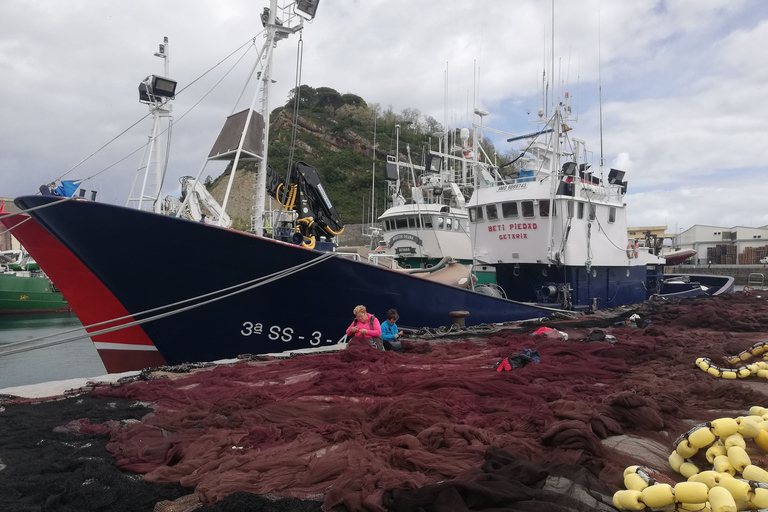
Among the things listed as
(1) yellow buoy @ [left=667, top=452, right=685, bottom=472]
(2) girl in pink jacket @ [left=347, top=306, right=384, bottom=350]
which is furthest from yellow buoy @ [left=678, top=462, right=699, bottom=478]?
(2) girl in pink jacket @ [left=347, top=306, right=384, bottom=350]

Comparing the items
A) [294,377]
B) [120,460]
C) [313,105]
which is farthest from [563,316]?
[313,105]

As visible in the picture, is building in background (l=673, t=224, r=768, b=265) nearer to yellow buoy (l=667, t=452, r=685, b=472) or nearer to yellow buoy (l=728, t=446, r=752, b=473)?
yellow buoy (l=667, t=452, r=685, b=472)

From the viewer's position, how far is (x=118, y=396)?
4387 millimetres

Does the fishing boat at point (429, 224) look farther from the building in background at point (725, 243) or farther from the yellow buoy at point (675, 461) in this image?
the building in background at point (725, 243)

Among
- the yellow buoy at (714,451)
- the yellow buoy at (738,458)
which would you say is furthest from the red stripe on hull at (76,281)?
the yellow buoy at (738,458)

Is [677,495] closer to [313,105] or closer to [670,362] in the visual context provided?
[670,362]

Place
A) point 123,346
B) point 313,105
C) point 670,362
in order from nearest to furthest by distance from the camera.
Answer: point 670,362, point 123,346, point 313,105

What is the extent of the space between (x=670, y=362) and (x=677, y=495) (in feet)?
11.4

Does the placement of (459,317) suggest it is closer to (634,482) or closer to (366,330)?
(366,330)

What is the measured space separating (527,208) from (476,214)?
1.34 meters

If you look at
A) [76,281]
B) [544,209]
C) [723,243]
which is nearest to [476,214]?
[544,209]

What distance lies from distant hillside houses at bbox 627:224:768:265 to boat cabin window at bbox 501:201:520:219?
35.5m

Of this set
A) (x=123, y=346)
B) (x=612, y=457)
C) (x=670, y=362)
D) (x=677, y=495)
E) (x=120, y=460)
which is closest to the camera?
(x=677, y=495)

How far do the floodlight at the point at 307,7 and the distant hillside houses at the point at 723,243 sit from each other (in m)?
40.0
